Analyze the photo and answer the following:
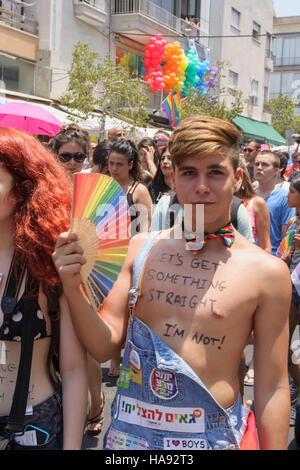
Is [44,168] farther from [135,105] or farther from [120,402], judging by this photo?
[135,105]

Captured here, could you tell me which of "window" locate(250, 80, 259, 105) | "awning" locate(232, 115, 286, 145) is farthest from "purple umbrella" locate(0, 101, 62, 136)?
"window" locate(250, 80, 259, 105)

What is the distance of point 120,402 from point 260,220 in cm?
274

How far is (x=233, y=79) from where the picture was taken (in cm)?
2920

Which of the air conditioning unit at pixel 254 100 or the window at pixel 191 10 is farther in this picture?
the air conditioning unit at pixel 254 100

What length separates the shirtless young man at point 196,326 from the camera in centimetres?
153

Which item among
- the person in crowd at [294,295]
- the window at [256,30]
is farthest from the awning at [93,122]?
the window at [256,30]

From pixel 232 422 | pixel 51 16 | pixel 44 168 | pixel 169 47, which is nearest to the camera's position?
pixel 232 422

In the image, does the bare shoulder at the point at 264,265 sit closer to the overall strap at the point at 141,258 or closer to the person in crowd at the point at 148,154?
the overall strap at the point at 141,258

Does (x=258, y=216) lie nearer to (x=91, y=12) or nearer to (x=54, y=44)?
(x=54, y=44)

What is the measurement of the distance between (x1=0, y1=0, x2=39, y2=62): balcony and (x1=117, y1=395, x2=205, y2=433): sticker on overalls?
1551 cm

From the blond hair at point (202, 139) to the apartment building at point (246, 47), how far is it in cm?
2534

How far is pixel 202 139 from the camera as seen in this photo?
1.64m

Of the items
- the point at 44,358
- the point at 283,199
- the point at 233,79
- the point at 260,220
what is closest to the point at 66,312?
the point at 44,358

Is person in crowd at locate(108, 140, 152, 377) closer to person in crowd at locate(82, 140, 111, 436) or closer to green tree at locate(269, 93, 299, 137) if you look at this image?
person in crowd at locate(82, 140, 111, 436)
